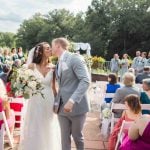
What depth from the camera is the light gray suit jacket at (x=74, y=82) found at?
177 inches

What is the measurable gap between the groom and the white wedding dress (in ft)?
2.28

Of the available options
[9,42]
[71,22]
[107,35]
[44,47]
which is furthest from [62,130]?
[9,42]

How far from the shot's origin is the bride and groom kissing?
4562mm

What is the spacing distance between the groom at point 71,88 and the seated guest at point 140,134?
77cm

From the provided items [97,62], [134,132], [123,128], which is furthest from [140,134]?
[97,62]

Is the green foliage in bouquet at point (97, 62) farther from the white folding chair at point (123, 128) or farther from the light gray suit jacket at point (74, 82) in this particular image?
the light gray suit jacket at point (74, 82)

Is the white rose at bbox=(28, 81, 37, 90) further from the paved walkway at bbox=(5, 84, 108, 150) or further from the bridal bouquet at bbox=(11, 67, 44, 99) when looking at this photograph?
the paved walkway at bbox=(5, 84, 108, 150)

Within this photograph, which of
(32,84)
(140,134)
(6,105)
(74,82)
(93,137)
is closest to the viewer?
(140,134)

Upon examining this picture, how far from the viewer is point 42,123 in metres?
5.45

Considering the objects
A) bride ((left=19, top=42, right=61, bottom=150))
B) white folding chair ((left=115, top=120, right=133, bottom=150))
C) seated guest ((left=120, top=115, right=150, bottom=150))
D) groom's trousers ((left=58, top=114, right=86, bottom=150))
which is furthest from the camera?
bride ((left=19, top=42, right=61, bottom=150))

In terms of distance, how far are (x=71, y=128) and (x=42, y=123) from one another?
77cm

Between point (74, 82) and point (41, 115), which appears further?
point (41, 115)

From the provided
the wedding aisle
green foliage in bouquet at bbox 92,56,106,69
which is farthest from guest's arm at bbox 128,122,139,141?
green foliage in bouquet at bbox 92,56,106,69

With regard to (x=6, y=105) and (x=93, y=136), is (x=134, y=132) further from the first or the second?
(x=93, y=136)
